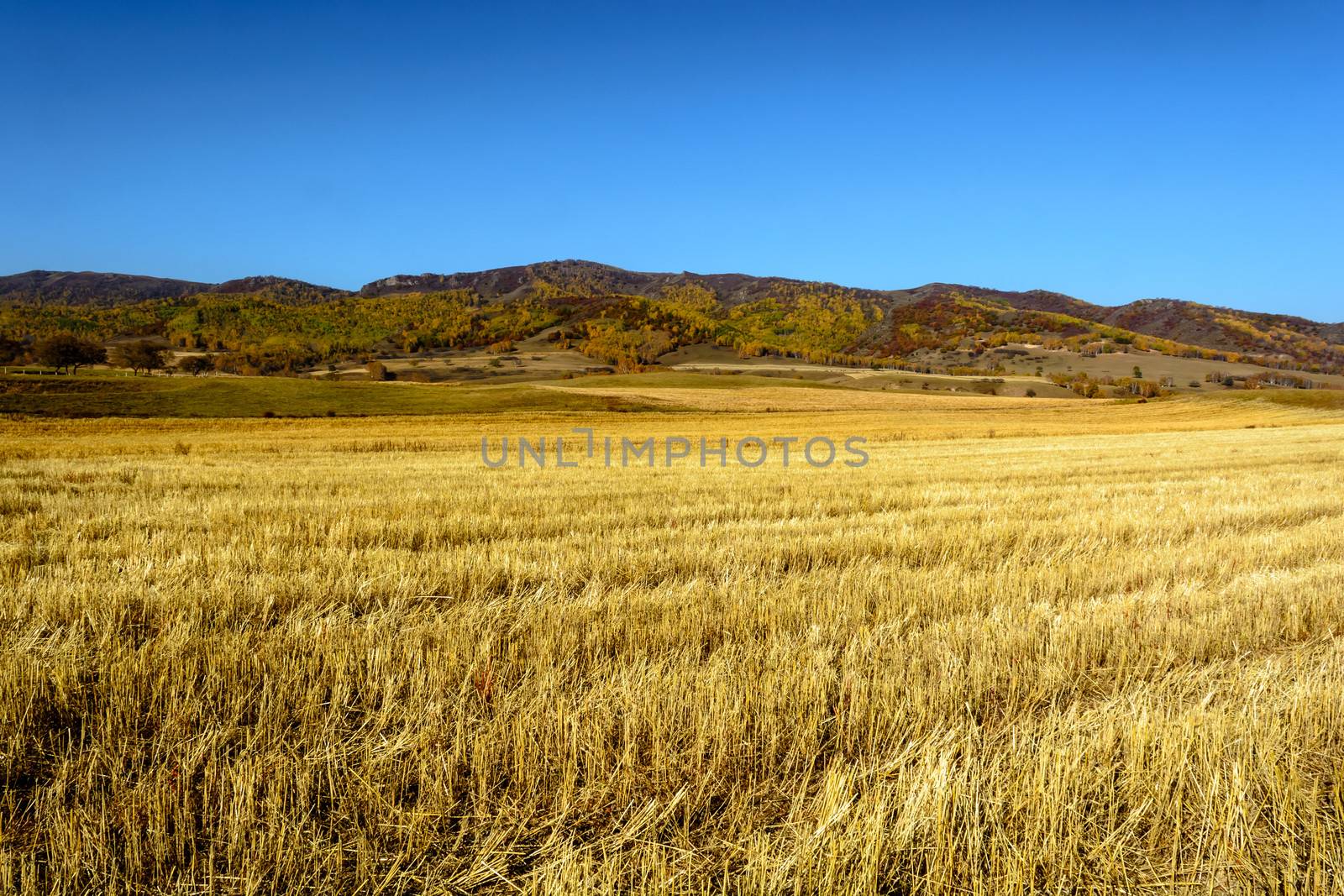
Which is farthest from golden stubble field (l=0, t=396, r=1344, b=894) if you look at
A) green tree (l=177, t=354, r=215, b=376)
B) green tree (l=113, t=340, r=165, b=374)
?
green tree (l=177, t=354, r=215, b=376)

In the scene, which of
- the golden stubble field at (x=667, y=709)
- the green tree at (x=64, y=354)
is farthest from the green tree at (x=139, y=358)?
the golden stubble field at (x=667, y=709)

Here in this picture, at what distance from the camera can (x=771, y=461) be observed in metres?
20.2

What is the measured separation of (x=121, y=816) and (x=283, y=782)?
0.51 m

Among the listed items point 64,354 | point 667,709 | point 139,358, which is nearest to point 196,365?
point 139,358

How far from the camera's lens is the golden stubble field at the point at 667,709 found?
2463 mm

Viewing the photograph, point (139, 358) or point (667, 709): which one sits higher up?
point (139, 358)

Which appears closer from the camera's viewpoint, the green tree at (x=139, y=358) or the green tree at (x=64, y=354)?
the green tree at (x=64, y=354)

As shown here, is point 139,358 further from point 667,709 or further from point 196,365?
point 667,709

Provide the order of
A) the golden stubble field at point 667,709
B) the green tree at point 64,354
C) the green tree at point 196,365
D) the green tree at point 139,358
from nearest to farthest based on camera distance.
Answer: the golden stubble field at point 667,709 → the green tree at point 64,354 → the green tree at point 139,358 → the green tree at point 196,365

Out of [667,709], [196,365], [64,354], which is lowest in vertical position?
[667,709]

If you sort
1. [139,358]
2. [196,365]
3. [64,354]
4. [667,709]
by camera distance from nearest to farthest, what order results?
[667,709], [64,354], [139,358], [196,365]

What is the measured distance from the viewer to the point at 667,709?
338 centimetres

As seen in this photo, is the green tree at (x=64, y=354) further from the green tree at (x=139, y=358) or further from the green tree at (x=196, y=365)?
the green tree at (x=196, y=365)

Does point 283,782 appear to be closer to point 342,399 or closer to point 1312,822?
point 1312,822
